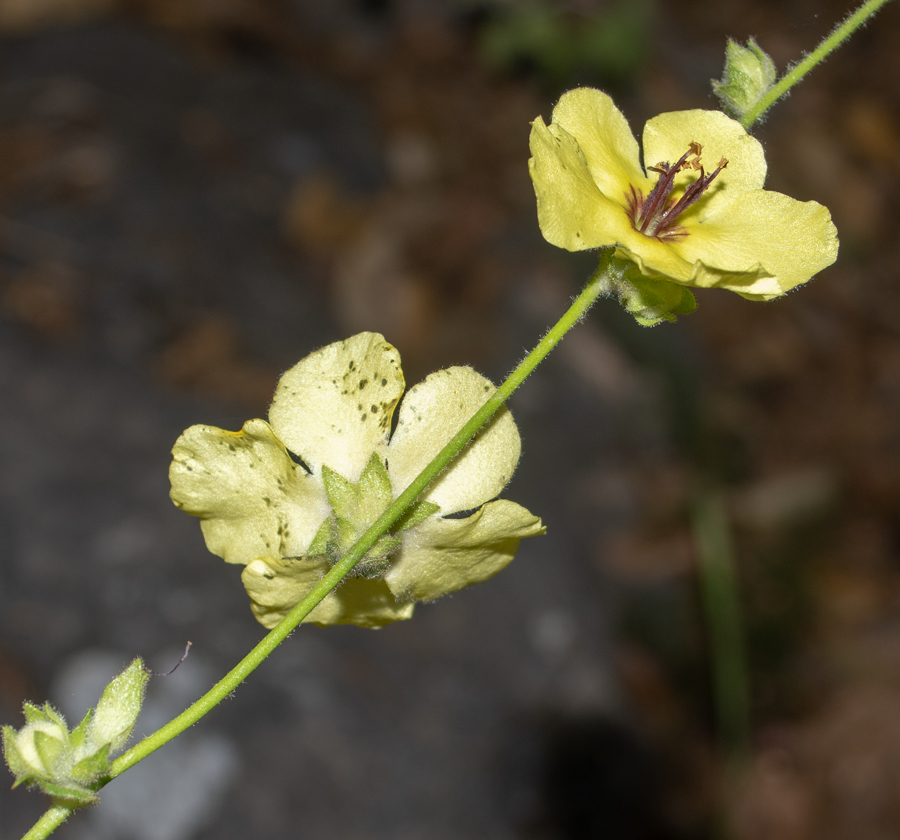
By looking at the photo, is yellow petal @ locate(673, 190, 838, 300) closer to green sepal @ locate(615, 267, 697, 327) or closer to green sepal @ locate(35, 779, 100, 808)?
green sepal @ locate(615, 267, 697, 327)

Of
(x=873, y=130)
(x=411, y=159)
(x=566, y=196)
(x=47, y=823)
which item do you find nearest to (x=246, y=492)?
(x=47, y=823)

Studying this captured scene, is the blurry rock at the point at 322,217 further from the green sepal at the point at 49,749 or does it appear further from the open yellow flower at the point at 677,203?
the green sepal at the point at 49,749

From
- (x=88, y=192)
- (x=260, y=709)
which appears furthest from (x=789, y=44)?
(x=260, y=709)

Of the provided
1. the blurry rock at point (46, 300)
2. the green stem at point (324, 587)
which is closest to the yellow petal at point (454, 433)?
the green stem at point (324, 587)

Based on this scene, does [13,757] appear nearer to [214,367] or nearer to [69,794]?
[69,794]

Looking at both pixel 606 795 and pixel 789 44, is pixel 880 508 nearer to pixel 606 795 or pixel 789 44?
pixel 606 795
